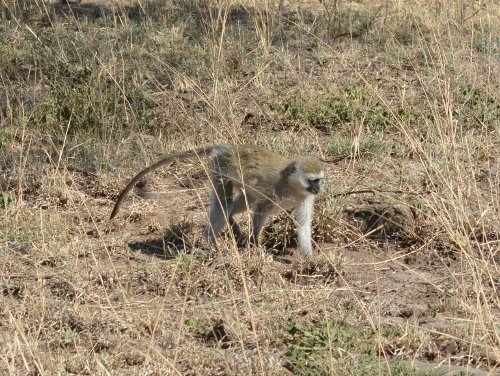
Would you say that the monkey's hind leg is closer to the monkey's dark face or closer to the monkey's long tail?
the monkey's long tail

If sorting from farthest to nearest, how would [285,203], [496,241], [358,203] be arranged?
[358,203] < [285,203] < [496,241]

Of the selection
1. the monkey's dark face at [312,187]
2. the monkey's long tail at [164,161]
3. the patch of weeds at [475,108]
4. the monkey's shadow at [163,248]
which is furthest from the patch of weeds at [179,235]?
the patch of weeds at [475,108]

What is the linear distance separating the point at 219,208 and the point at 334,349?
84.3 inches

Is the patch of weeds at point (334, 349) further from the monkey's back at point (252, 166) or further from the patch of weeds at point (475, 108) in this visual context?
the patch of weeds at point (475, 108)

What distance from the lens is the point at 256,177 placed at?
20.8ft

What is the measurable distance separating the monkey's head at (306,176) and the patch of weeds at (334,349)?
1506 mm

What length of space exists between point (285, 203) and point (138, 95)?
297cm

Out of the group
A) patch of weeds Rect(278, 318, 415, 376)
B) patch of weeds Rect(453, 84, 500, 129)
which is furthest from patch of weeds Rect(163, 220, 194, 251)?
patch of weeds Rect(453, 84, 500, 129)

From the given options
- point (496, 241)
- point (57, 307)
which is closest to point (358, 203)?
point (496, 241)

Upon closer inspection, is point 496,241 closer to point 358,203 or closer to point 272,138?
point 358,203

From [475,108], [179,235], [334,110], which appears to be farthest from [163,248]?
[475,108]

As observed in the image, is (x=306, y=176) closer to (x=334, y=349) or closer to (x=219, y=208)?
(x=219, y=208)

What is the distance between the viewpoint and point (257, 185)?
20.8 ft

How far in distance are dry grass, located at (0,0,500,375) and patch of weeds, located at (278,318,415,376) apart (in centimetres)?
2
